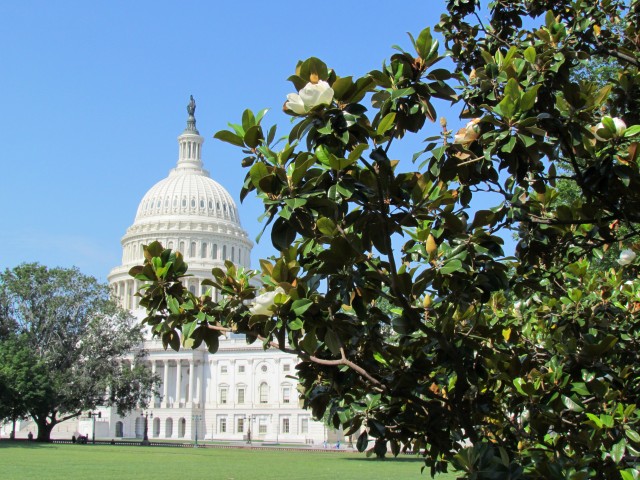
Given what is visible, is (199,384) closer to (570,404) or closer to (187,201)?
(187,201)

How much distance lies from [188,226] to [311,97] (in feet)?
367

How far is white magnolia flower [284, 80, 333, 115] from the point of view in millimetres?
4266

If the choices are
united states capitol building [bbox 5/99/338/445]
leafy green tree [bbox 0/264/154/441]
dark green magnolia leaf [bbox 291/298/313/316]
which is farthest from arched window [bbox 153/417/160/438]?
dark green magnolia leaf [bbox 291/298/313/316]

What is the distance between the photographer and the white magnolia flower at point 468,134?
4.81m

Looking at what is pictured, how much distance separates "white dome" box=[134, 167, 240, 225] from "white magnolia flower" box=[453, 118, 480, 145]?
368 ft

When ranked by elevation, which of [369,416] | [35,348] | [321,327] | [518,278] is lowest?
[369,416]

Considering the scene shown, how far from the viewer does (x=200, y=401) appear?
108 m

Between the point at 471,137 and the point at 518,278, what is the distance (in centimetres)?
172

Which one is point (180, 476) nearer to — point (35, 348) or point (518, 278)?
point (518, 278)

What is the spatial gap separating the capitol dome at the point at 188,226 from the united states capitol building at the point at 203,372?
0.47 ft

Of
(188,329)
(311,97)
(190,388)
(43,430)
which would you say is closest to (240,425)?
(190,388)

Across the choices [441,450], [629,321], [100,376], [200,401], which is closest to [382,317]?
[441,450]

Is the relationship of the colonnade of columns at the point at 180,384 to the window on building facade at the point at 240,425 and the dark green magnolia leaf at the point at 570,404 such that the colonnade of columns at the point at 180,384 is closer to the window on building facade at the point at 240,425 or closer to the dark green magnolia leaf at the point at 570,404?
the window on building facade at the point at 240,425

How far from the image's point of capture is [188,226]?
115 m
